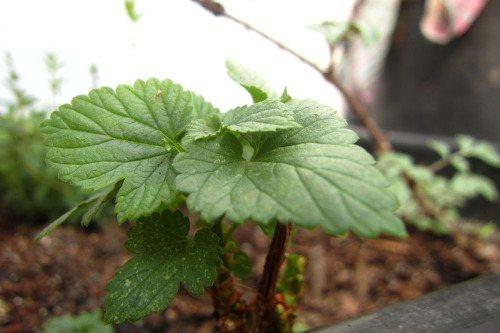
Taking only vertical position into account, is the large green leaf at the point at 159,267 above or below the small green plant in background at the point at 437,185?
below

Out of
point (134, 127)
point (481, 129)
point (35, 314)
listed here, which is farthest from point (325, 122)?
point (481, 129)

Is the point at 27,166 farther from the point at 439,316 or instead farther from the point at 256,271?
the point at 439,316

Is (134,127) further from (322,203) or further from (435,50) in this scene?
(435,50)

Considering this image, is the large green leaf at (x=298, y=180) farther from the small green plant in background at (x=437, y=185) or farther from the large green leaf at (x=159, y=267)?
the small green plant in background at (x=437, y=185)

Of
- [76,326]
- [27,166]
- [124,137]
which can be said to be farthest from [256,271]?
[27,166]

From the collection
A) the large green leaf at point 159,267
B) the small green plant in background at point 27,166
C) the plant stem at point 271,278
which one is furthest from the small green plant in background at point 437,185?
the small green plant in background at point 27,166

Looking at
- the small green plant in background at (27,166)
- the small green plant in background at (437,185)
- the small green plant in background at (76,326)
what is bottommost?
the small green plant in background at (76,326)
